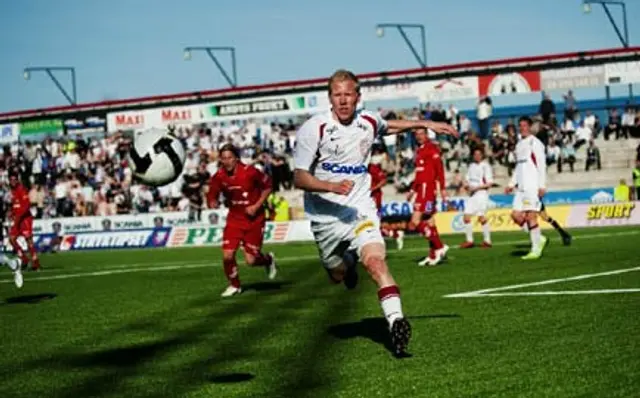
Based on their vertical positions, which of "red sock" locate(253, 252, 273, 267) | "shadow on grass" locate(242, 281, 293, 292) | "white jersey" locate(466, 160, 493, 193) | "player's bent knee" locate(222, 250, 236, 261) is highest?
"white jersey" locate(466, 160, 493, 193)

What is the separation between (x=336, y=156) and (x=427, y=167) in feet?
38.0

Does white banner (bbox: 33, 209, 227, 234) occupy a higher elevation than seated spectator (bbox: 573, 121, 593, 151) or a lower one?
lower

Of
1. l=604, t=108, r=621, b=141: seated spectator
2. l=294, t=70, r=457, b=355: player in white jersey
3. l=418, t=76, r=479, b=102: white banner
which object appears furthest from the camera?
l=418, t=76, r=479, b=102: white banner

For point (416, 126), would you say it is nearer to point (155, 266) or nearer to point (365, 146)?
point (365, 146)

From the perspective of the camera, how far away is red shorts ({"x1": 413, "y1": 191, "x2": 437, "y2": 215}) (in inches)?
825

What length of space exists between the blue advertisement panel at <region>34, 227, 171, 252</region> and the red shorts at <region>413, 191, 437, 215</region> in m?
23.4

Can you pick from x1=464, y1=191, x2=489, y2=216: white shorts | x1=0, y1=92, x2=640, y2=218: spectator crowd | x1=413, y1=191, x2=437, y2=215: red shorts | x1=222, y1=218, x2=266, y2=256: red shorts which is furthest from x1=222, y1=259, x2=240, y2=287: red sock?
x1=0, y1=92, x2=640, y2=218: spectator crowd

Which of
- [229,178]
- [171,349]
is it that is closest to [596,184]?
[229,178]

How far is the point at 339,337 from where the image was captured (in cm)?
989

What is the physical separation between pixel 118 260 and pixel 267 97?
1962 centimetres

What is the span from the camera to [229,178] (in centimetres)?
1648

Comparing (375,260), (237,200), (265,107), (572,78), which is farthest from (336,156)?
(265,107)

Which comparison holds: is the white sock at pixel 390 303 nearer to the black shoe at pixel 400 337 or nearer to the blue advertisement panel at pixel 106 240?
the black shoe at pixel 400 337

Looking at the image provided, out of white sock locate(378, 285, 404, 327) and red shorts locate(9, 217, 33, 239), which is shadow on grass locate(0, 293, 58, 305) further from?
red shorts locate(9, 217, 33, 239)
